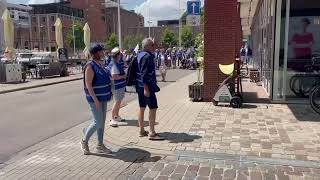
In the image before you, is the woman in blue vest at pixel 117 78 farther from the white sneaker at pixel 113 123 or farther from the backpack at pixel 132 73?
the backpack at pixel 132 73

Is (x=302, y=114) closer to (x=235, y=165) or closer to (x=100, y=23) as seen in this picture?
(x=235, y=165)

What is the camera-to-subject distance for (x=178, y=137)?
7.51 metres

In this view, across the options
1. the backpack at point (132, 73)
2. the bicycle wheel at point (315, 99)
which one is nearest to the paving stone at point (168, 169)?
the backpack at point (132, 73)

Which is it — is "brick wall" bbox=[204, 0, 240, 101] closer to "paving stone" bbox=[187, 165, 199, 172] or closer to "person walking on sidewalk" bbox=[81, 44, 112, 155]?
"person walking on sidewalk" bbox=[81, 44, 112, 155]

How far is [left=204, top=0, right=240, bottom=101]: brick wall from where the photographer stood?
1122 cm

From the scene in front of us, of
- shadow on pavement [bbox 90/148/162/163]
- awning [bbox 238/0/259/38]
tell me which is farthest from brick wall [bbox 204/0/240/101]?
awning [bbox 238/0/259/38]

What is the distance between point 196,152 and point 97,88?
186 centimetres

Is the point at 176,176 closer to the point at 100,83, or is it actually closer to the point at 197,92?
the point at 100,83

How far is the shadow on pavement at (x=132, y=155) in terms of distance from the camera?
635 cm

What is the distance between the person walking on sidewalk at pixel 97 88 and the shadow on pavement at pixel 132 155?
0.16 m

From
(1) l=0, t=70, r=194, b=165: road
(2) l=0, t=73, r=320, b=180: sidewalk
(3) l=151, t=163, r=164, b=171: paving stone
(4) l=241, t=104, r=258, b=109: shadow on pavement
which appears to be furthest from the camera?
(4) l=241, t=104, r=258, b=109: shadow on pavement

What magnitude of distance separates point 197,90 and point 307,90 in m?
2.97

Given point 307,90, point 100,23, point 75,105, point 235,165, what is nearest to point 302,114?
point 307,90

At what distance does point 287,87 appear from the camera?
11109 mm
